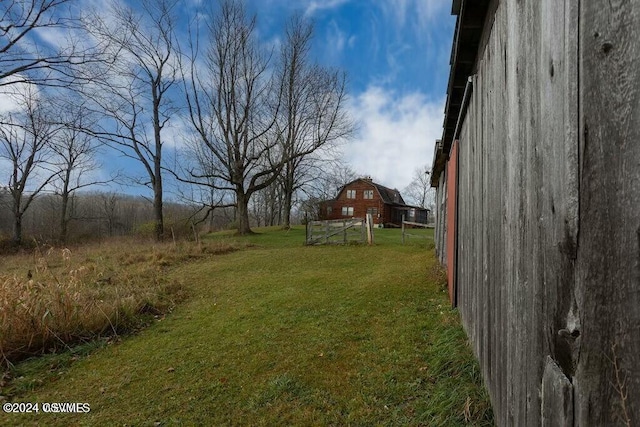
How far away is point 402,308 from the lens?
4.58 metres

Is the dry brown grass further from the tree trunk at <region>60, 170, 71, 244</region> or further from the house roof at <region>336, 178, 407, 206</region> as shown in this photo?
the house roof at <region>336, 178, 407, 206</region>

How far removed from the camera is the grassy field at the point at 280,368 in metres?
2.37

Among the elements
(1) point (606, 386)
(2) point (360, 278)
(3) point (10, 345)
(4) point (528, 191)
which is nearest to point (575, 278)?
(1) point (606, 386)

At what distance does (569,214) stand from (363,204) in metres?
35.1

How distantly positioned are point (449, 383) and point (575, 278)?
200 centimetres

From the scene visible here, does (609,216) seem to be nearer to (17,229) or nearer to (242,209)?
(242,209)

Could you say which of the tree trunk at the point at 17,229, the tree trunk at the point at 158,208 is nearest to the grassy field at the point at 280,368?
the tree trunk at the point at 158,208

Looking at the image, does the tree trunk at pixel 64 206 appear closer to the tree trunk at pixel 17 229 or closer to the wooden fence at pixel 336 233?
the tree trunk at pixel 17 229

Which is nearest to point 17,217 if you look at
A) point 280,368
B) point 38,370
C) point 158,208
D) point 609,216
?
point 158,208

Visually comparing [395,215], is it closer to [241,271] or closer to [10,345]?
[241,271]

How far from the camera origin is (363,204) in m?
35.8

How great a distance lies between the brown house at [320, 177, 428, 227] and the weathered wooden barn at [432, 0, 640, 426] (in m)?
32.8

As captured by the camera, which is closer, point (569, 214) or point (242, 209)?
point (569, 214)

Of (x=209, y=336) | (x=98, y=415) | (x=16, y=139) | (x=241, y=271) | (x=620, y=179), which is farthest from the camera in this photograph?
(x=16, y=139)
